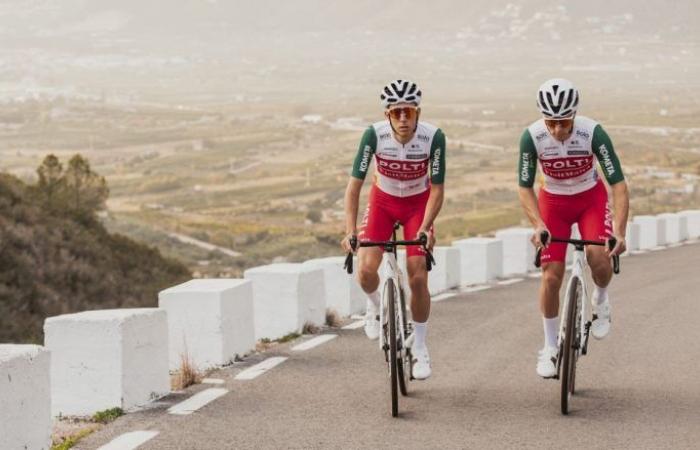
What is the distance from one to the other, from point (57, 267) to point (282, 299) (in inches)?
703

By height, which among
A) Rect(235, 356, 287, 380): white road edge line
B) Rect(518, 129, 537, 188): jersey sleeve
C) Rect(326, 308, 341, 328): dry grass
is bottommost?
Rect(326, 308, 341, 328): dry grass

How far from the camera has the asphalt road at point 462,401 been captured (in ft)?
28.3

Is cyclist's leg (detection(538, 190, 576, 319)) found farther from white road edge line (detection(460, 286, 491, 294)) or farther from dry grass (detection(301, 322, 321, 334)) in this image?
white road edge line (detection(460, 286, 491, 294))

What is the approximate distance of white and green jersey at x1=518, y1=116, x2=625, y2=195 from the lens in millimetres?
9586

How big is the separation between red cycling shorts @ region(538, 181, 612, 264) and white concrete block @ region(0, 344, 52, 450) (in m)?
3.56

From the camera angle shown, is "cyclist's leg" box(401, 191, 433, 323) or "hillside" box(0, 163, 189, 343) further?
"hillside" box(0, 163, 189, 343)

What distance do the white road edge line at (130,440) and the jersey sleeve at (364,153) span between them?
2212mm

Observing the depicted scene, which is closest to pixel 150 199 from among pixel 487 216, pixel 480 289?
pixel 487 216

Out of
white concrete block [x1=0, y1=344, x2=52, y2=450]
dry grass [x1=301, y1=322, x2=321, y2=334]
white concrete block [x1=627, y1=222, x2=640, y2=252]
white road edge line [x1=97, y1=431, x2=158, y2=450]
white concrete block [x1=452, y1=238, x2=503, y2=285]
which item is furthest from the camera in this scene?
white concrete block [x1=627, y1=222, x2=640, y2=252]

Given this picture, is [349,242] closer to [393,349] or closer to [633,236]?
[393,349]

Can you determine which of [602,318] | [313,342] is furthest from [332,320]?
[602,318]

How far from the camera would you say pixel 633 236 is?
30.5 m

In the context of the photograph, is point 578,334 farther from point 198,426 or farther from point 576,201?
point 198,426

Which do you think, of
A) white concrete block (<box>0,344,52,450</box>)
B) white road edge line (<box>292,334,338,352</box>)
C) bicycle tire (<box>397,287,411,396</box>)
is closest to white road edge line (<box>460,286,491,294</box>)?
white road edge line (<box>292,334,338,352</box>)
